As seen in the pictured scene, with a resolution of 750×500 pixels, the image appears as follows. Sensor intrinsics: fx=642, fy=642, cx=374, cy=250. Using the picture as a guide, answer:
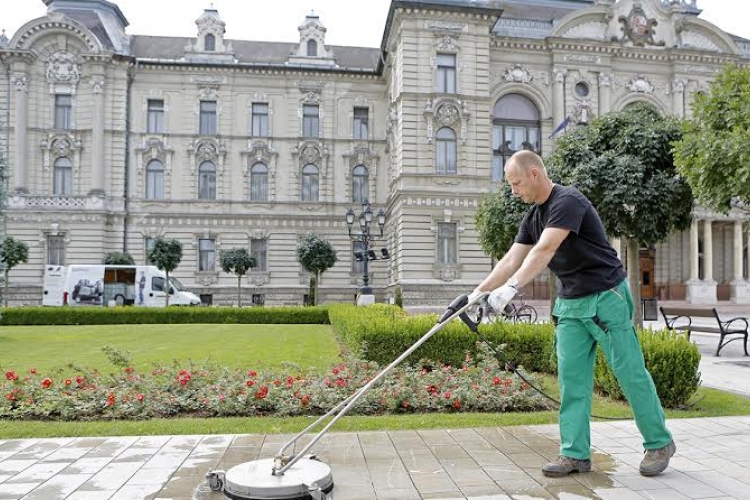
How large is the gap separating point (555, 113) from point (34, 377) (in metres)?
31.0

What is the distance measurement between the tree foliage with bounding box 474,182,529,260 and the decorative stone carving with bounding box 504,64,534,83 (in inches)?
585

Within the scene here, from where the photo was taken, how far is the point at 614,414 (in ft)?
22.9

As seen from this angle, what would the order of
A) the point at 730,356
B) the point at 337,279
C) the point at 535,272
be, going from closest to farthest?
the point at 535,272
the point at 730,356
the point at 337,279

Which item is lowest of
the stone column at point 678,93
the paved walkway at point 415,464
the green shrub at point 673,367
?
the paved walkway at point 415,464

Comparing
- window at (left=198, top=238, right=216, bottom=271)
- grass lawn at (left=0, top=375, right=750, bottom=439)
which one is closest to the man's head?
grass lawn at (left=0, top=375, right=750, bottom=439)

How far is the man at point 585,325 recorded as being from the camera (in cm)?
454

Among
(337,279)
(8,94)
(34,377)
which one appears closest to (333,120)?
(337,279)

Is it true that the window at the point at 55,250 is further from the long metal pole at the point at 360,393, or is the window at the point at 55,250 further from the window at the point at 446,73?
the long metal pole at the point at 360,393

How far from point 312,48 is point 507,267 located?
3585 centimetres

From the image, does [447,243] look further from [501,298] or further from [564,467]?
[501,298]

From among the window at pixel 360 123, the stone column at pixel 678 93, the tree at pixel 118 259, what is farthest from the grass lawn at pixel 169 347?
the stone column at pixel 678 93

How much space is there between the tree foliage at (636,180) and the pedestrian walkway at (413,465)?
387 inches

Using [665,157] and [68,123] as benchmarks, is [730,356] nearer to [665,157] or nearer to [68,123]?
[665,157]

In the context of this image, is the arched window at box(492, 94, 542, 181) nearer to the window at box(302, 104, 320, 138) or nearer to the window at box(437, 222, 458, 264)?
the window at box(437, 222, 458, 264)
